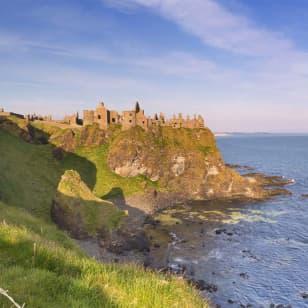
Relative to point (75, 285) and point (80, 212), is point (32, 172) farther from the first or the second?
point (75, 285)

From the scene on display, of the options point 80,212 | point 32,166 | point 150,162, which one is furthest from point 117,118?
point 80,212

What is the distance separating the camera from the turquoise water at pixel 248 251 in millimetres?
44375

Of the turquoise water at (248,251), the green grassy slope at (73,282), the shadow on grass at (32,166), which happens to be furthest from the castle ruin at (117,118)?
the green grassy slope at (73,282)

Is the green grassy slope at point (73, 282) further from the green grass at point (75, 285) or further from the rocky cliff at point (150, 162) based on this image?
the rocky cliff at point (150, 162)

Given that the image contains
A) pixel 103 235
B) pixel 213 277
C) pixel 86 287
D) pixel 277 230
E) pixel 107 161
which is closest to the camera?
pixel 86 287

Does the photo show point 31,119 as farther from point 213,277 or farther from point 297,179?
point 297,179

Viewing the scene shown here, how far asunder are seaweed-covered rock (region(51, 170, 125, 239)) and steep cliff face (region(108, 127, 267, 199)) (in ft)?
126

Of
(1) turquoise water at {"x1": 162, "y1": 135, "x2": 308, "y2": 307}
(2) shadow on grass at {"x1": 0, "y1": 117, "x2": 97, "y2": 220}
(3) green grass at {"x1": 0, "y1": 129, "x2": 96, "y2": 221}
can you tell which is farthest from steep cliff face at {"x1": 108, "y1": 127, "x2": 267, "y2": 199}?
(3) green grass at {"x1": 0, "y1": 129, "x2": 96, "y2": 221}

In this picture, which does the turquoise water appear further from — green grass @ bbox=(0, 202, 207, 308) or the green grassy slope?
green grass @ bbox=(0, 202, 207, 308)

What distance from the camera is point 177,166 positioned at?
105375 millimetres

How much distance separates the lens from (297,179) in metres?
131

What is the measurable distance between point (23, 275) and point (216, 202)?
8984 cm

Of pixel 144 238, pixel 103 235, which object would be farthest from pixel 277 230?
pixel 103 235

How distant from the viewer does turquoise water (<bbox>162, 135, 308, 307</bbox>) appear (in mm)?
44375
